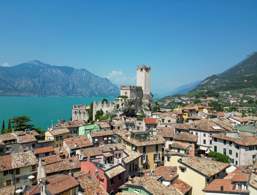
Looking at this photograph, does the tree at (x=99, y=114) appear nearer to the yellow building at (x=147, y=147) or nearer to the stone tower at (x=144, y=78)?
the stone tower at (x=144, y=78)

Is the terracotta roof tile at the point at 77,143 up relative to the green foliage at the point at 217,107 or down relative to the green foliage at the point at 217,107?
down

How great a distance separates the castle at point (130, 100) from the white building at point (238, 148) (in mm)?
40208

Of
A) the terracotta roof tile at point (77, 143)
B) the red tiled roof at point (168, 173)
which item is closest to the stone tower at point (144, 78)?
the terracotta roof tile at point (77, 143)

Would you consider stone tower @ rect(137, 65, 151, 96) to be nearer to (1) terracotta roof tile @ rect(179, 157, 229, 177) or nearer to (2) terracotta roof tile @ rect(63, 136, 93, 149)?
(2) terracotta roof tile @ rect(63, 136, 93, 149)

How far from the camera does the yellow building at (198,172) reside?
30797mm

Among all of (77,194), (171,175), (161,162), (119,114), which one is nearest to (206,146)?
(161,162)

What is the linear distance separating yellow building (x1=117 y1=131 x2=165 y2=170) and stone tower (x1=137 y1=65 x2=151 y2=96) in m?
69.4

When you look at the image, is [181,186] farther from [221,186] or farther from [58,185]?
[58,185]

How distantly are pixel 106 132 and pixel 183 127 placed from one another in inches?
520

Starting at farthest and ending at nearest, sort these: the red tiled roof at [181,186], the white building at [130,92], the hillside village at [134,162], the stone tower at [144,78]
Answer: the stone tower at [144,78] → the white building at [130,92] → the red tiled roof at [181,186] → the hillside village at [134,162]

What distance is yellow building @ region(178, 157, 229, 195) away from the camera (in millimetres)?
30797

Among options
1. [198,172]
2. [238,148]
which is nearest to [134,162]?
[198,172]

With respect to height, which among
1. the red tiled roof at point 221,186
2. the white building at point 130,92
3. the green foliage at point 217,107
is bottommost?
the red tiled roof at point 221,186

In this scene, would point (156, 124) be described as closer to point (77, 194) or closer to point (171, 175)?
point (171, 175)
